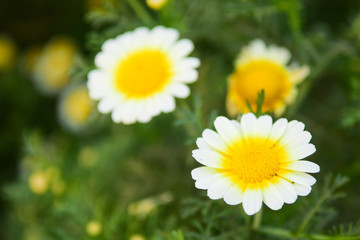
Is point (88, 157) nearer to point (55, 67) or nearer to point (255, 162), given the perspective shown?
point (55, 67)

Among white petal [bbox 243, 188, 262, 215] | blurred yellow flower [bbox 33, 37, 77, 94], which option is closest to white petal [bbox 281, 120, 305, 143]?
white petal [bbox 243, 188, 262, 215]

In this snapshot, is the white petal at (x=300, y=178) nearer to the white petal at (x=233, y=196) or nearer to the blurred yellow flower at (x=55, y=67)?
the white petal at (x=233, y=196)

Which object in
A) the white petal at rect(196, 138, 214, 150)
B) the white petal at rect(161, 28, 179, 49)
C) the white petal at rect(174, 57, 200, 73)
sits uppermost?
the white petal at rect(161, 28, 179, 49)

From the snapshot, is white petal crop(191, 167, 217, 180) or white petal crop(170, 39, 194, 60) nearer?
white petal crop(191, 167, 217, 180)

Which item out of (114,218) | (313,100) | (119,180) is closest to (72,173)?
(119,180)

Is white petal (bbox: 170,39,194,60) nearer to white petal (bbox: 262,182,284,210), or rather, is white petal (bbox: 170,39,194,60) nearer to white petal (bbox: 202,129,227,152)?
white petal (bbox: 202,129,227,152)

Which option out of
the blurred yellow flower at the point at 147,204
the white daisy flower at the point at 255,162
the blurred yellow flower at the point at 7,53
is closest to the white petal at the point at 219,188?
the white daisy flower at the point at 255,162
